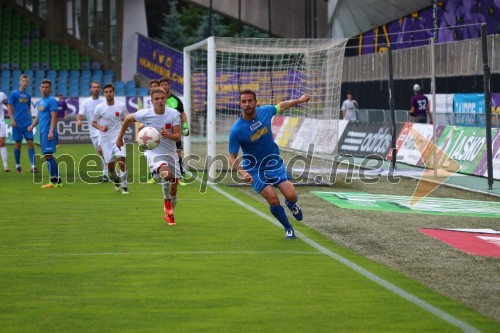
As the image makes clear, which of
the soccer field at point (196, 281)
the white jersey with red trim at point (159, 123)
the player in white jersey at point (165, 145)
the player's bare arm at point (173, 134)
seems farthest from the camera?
the white jersey with red trim at point (159, 123)

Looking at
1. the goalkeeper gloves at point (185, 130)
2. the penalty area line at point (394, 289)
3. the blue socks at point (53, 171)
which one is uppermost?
the goalkeeper gloves at point (185, 130)

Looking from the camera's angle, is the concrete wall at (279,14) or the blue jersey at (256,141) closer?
the blue jersey at (256,141)

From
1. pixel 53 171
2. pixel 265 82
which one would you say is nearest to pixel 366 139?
pixel 265 82

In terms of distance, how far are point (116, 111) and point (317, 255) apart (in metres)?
9.85

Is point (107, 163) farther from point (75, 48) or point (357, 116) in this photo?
point (75, 48)

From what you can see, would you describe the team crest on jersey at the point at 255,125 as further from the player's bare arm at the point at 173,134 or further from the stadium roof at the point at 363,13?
the stadium roof at the point at 363,13

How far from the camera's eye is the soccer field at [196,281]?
791 cm

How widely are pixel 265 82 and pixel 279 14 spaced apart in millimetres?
24448

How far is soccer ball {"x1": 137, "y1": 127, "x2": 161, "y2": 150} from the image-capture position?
46.1ft

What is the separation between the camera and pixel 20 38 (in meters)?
54.7

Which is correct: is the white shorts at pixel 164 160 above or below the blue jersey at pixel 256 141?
below

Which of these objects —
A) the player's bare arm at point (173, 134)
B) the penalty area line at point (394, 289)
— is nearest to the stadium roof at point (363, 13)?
the player's bare arm at point (173, 134)

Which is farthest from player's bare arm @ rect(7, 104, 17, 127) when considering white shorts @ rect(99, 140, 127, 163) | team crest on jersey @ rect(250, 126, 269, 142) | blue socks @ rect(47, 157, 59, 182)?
team crest on jersey @ rect(250, 126, 269, 142)

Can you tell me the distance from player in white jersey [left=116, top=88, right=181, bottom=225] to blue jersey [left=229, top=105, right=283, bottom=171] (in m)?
1.77
